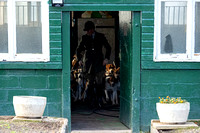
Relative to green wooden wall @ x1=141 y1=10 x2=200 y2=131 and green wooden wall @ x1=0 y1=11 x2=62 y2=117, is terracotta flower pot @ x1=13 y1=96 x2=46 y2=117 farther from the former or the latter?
green wooden wall @ x1=141 y1=10 x2=200 y2=131

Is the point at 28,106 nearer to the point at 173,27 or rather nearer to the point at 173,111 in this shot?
the point at 173,111

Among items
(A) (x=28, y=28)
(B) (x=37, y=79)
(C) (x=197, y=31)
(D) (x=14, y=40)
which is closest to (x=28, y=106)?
(B) (x=37, y=79)

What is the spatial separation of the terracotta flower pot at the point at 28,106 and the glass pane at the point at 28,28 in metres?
1.92

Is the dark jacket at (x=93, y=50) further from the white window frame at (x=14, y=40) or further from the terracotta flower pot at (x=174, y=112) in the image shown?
the terracotta flower pot at (x=174, y=112)

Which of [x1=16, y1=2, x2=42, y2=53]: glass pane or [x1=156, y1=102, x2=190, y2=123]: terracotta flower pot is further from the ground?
[x1=16, y1=2, x2=42, y2=53]: glass pane

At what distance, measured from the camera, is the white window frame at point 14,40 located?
29.9 feet

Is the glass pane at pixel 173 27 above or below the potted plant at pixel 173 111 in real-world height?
above

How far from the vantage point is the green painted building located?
9.12 m

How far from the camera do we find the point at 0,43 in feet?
30.4

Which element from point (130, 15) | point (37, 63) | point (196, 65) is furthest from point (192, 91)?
point (37, 63)

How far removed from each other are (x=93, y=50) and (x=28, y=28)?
3175 millimetres

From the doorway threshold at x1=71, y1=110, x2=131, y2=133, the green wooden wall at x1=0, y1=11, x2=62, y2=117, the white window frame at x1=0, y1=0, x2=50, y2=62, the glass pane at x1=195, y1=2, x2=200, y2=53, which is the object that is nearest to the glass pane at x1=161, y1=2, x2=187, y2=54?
the glass pane at x1=195, y1=2, x2=200, y2=53

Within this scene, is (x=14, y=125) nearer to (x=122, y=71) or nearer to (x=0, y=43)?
(x=0, y=43)

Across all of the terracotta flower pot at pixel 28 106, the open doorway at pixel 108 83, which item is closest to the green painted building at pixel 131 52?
the open doorway at pixel 108 83
